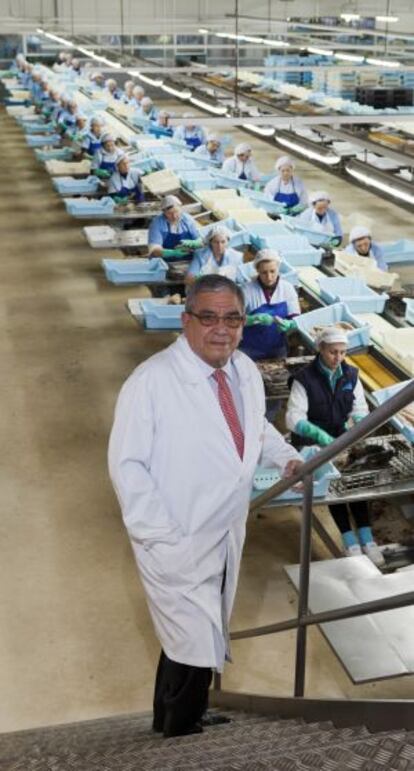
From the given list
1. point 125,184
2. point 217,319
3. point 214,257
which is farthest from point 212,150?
point 217,319

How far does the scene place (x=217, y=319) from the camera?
8.50ft

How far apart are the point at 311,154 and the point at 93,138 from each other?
383cm

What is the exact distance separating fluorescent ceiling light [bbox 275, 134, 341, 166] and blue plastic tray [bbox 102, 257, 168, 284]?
21.3 ft

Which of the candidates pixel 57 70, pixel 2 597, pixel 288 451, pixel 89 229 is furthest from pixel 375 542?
pixel 57 70

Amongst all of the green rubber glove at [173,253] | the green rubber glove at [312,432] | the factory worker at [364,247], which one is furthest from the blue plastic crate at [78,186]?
the green rubber glove at [312,432]

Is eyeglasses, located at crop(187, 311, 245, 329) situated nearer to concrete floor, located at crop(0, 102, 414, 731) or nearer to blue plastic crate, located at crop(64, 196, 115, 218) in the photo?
concrete floor, located at crop(0, 102, 414, 731)

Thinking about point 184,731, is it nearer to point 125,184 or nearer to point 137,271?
point 137,271

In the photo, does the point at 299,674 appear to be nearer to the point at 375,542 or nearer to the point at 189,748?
the point at 189,748

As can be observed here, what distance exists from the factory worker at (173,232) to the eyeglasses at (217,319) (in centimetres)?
561

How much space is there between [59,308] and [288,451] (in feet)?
22.4

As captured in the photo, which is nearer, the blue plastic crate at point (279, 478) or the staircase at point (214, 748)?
the staircase at point (214, 748)

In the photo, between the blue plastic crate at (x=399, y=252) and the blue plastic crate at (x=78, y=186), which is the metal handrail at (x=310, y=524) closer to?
the blue plastic crate at (x=399, y=252)

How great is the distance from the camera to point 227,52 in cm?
2422

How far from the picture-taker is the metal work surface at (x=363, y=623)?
2953 millimetres
